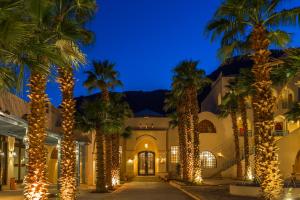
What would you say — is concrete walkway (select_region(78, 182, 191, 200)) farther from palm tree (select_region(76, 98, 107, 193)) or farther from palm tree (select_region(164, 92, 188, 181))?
palm tree (select_region(164, 92, 188, 181))

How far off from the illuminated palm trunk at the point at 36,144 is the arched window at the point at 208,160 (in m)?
39.8

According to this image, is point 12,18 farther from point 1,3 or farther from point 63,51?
point 63,51

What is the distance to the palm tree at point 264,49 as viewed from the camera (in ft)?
57.4

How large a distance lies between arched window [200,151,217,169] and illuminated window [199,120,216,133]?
95.5 inches

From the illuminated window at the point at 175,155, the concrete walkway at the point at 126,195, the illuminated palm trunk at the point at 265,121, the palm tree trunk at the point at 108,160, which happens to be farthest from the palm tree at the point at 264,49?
the illuminated window at the point at 175,155

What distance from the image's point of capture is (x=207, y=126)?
2178 inches

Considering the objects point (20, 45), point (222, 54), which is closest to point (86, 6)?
point (222, 54)

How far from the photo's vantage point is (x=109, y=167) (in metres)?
35.8

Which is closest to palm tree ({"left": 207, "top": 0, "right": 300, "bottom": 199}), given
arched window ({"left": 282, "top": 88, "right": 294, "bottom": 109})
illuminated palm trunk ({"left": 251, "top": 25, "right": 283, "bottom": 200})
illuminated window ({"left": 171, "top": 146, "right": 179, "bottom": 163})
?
illuminated palm trunk ({"left": 251, "top": 25, "right": 283, "bottom": 200})

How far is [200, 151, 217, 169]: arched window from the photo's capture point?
2151 inches

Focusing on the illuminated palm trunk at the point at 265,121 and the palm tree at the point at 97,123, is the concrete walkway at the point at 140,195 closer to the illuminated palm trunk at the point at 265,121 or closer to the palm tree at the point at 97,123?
the palm tree at the point at 97,123

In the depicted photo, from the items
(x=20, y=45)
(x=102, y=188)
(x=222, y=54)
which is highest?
(x=222, y=54)

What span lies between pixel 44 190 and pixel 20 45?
7272mm

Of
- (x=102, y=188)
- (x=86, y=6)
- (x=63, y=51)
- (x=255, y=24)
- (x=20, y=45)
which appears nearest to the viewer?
(x=20, y=45)
